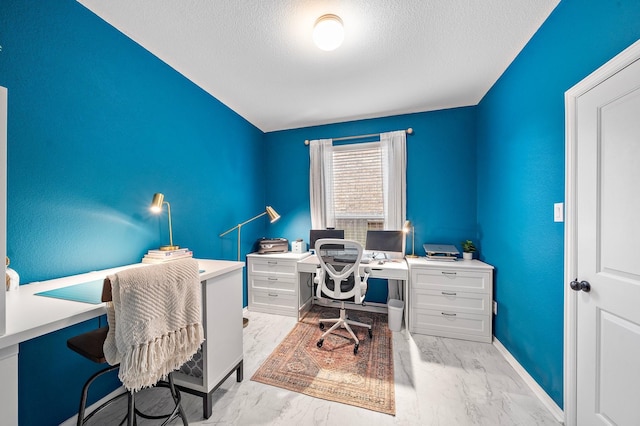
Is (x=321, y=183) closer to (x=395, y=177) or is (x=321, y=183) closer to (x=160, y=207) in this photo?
(x=395, y=177)

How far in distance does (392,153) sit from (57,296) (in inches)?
122

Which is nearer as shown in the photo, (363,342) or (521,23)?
(521,23)

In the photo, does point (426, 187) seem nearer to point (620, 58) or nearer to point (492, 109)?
point (492, 109)

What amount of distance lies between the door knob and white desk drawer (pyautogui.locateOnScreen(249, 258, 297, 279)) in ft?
7.43

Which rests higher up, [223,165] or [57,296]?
[223,165]

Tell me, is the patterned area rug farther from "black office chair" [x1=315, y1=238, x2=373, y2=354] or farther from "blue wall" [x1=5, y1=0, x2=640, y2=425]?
"blue wall" [x1=5, y1=0, x2=640, y2=425]

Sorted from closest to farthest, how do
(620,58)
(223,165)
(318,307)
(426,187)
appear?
(620,58)
(223,165)
(426,187)
(318,307)

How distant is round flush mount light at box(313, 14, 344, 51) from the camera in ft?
4.80

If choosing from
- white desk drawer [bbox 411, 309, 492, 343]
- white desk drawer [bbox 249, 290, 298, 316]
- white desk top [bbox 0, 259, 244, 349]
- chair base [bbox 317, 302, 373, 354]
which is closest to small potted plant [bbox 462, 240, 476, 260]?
white desk drawer [bbox 411, 309, 492, 343]

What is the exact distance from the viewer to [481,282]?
2205 millimetres

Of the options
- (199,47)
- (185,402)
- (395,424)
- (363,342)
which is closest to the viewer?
(395,424)

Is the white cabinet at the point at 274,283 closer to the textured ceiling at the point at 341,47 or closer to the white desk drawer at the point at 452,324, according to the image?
the white desk drawer at the point at 452,324

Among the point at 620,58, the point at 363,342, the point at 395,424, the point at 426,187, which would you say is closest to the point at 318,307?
the point at 363,342

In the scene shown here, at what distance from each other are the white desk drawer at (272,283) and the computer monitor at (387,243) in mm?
1052
